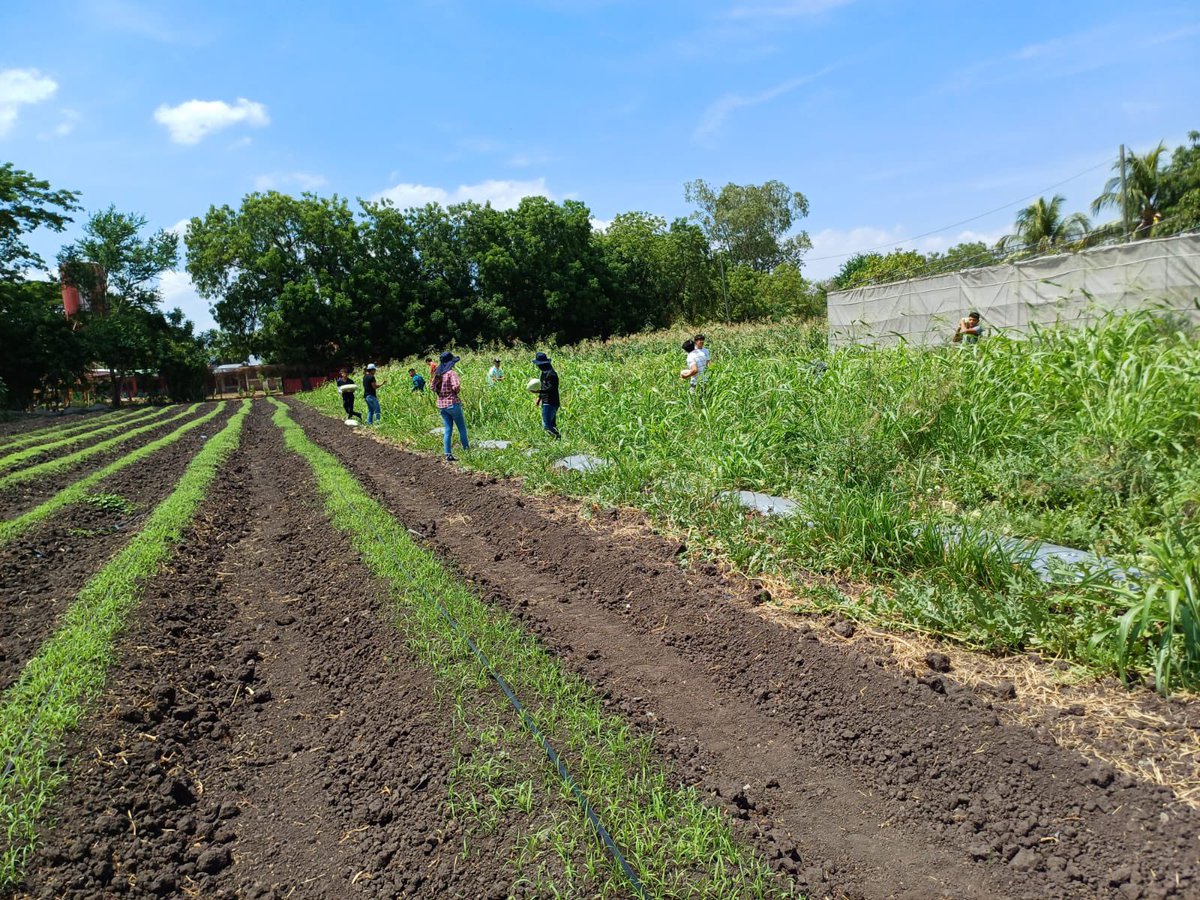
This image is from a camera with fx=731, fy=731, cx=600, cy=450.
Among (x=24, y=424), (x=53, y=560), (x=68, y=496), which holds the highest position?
(x=24, y=424)

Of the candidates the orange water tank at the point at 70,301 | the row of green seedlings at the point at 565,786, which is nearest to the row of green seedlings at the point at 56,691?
the row of green seedlings at the point at 565,786

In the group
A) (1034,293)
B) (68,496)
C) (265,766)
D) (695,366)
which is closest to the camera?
(265,766)

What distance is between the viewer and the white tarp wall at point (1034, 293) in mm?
8656

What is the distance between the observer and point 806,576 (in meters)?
5.16

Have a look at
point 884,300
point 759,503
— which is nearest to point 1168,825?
point 759,503

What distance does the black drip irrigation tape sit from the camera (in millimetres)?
2551

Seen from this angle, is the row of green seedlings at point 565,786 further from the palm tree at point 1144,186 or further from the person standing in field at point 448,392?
the palm tree at point 1144,186

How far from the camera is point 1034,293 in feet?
35.9

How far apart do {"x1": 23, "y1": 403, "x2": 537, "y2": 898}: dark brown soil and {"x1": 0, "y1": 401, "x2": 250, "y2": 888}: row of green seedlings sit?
0.09 m

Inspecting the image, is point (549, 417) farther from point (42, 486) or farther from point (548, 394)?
point (42, 486)

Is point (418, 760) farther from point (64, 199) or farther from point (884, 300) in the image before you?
point (64, 199)

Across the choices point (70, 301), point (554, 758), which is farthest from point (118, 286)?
point (554, 758)

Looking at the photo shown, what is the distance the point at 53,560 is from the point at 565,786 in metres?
6.52

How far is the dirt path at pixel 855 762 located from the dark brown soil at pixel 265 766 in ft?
3.43
